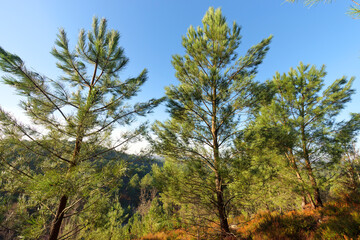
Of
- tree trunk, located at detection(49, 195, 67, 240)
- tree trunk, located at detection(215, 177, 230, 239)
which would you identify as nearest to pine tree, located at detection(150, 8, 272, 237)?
tree trunk, located at detection(215, 177, 230, 239)

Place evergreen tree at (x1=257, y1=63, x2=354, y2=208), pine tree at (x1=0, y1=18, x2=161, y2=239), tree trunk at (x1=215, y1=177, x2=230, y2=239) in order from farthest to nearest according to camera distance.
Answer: evergreen tree at (x1=257, y1=63, x2=354, y2=208), tree trunk at (x1=215, y1=177, x2=230, y2=239), pine tree at (x1=0, y1=18, x2=161, y2=239)

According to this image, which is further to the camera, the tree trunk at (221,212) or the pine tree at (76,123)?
the tree trunk at (221,212)

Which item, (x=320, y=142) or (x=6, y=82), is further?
(x=320, y=142)

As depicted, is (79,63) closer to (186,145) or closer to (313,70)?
(186,145)

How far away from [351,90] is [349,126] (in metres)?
2.10

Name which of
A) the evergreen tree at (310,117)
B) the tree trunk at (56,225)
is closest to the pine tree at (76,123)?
the tree trunk at (56,225)

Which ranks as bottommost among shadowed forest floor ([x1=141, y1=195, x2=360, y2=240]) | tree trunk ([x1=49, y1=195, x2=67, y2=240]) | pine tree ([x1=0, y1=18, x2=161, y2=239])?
shadowed forest floor ([x1=141, y1=195, x2=360, y2=240])

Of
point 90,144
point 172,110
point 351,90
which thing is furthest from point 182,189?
point 351,90

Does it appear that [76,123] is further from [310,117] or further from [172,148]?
[310,117]

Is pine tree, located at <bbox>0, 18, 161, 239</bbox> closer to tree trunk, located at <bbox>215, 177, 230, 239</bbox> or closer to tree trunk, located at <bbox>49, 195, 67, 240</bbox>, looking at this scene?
tree trunk, located at <bbox>49, 195, 67, 240</bbox>

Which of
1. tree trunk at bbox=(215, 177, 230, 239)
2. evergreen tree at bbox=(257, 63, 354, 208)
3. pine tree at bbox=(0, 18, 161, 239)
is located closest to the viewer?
pine tree at bbox=(0, 18, 161, 239)

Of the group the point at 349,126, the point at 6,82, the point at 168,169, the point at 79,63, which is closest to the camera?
the point at 6,82

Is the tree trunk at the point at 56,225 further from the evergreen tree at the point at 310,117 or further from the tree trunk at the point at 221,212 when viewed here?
the evergreen tree at the point at 310,117

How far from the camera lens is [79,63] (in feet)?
13.4
